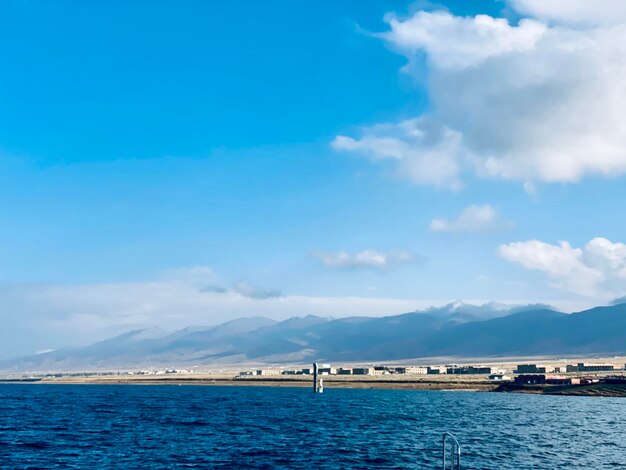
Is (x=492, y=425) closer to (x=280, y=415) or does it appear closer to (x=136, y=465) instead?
(x=280, y=415)

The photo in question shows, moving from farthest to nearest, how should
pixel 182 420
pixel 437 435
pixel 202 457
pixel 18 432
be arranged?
pixel 182 420 → pixel 18 432 → pixel 437 435 → pixel 202 457


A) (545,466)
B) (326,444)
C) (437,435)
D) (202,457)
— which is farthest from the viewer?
(437,435)

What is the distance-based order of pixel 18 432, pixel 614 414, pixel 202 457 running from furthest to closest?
1. pixel 614 414
2. pixel 18 432
3. pixel 202 457

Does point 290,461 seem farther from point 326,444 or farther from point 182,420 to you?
point 182,420

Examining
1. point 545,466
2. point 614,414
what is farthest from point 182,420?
point 614,414

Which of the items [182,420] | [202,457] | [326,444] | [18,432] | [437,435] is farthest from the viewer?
[182,420]

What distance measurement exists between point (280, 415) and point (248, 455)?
65.1m

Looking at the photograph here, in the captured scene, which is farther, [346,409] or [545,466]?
[346,409]

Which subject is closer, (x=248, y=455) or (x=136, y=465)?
(x=136, y=465)

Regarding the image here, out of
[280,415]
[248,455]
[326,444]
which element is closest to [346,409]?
[280,415]

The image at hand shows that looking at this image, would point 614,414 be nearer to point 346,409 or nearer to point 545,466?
point 346,409

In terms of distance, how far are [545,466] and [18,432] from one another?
82.7 meters

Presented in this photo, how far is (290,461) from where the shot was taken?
236 feet

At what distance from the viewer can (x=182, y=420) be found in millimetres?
124938
